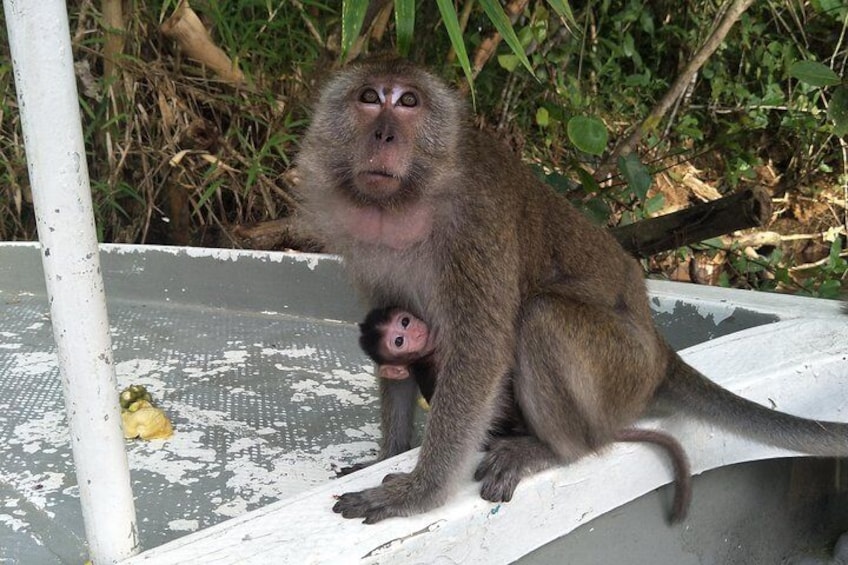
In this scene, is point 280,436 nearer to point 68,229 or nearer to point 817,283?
point 68,229

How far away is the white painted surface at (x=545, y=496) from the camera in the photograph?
1.59 meters

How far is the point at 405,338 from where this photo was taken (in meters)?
2.55

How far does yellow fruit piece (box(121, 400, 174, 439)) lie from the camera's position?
105 inches

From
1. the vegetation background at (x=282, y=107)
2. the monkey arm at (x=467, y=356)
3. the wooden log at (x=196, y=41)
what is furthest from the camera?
the vegetation background at (x=282, y=107)

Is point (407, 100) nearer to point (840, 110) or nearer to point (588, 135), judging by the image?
point (588, 135)

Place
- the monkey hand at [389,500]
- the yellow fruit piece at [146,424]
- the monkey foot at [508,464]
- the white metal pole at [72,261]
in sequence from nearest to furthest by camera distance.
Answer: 1. the white metal pole at [72,261]
2. the monkey hand at [389,500]
3. the monkey foot at [508,464]
4. the yellow fruit piece at [146,424]

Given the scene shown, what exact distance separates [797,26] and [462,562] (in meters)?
7.09

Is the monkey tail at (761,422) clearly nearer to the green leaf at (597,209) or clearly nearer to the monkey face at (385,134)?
the monkey face at (385,134)

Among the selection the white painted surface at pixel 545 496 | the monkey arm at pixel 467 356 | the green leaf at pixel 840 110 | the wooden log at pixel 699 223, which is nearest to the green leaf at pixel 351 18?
the monkey arm at pixel 467 356

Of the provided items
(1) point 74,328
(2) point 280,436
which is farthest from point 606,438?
(1) point 74,328

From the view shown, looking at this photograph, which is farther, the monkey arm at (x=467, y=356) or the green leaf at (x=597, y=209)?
the green leaf at (x=597, y=209)

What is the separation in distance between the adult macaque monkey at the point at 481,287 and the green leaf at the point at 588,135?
152cm

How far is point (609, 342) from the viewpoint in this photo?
233 centimetres

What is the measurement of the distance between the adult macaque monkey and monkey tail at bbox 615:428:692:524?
3 cm
